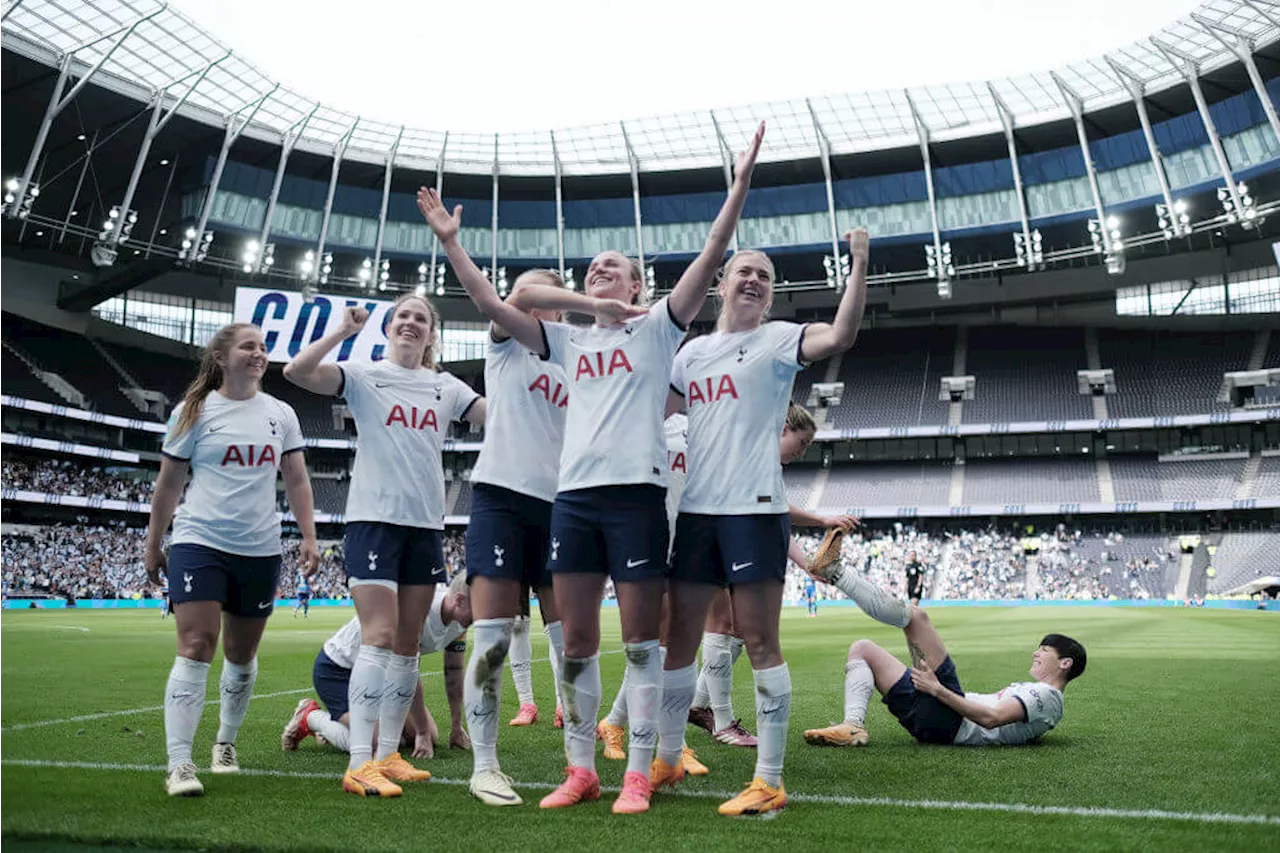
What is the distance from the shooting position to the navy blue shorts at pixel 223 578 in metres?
5.03

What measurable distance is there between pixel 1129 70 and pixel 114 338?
2063 inches

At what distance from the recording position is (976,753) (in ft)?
19.2

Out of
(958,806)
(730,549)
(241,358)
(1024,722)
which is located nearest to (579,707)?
(730,549)

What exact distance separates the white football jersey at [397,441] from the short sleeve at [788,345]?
1.97 meters

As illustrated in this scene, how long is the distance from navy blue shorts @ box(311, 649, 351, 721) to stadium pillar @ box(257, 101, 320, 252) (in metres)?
42.4

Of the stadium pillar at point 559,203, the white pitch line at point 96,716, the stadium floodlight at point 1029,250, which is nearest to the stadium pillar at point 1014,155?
the stadium floodlight at point 1029,250

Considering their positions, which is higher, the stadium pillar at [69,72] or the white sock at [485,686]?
the stadium pillar at [69,72]

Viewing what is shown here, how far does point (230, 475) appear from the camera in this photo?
17.5 feet

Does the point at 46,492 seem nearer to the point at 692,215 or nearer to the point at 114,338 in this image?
the point at 114,338

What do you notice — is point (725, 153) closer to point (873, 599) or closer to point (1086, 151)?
point (1086, 151)

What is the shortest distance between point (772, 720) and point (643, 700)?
0.60 metres

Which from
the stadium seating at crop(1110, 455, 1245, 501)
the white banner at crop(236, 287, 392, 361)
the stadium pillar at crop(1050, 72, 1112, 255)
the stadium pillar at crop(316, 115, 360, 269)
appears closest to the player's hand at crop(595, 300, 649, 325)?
the white banner at crop(236, 287, 392, 361)

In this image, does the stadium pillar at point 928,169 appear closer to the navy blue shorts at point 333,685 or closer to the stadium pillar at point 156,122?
the stadium pillar at point 156,122

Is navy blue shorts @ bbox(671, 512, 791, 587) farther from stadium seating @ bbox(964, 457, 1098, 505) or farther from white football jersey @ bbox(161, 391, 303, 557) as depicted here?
stadium seating @ bbox(964, 457, 1098, 505)
